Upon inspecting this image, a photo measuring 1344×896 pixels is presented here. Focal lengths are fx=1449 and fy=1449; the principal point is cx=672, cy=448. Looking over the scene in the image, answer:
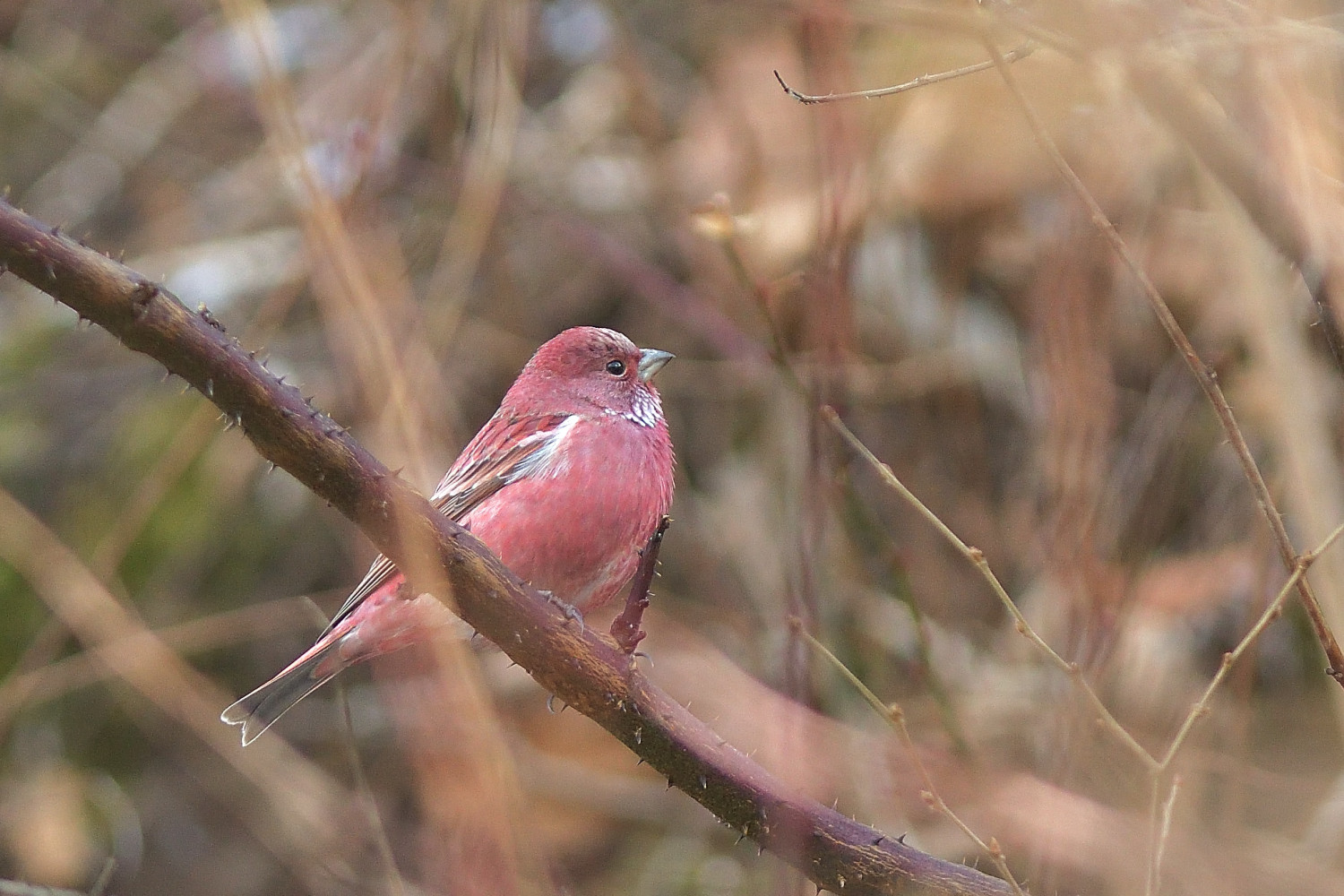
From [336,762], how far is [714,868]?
85.2 inches

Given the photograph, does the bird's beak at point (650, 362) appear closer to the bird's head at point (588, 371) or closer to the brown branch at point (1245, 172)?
the bird's head at point (588, 371)

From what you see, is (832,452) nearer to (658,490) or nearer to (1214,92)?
(658,490)

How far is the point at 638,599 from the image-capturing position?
314 centimetres

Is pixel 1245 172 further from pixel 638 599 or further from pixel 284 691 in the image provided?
pixel 284 691

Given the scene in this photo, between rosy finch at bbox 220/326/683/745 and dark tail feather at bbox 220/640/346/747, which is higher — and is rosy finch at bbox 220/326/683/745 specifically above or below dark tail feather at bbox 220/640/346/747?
above

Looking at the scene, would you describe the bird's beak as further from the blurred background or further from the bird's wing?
the blurred background

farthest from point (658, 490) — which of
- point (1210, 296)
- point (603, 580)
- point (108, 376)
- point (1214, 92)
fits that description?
point (108, 376)

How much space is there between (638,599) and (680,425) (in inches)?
180

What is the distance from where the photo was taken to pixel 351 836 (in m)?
5.97

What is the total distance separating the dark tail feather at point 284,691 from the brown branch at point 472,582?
6.89ft

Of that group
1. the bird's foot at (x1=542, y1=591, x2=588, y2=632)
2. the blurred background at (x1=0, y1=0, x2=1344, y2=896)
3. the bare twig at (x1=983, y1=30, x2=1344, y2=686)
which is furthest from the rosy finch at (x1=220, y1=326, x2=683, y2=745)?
the bare twig at (x1=983, y1=30, x2=1344, y2=686)

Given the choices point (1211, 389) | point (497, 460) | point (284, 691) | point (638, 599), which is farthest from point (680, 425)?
point (1211, 389)

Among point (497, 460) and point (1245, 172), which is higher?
point (1245, 172)

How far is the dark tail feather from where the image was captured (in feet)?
16.8
